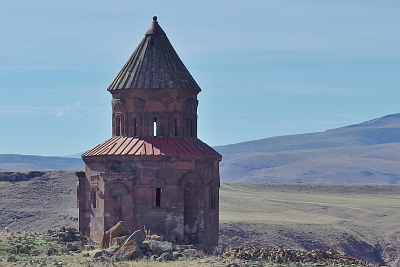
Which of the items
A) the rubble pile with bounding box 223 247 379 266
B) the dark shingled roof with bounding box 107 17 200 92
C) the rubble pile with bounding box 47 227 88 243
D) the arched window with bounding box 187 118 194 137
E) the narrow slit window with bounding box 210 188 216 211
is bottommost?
the rubble pile with bounding box 223 247 379 266

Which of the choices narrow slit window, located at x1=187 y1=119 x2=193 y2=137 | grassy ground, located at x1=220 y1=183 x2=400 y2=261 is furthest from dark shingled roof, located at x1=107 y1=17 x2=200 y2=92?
grassy ground, located at x1=220 y1=183 x2=400 y2=261

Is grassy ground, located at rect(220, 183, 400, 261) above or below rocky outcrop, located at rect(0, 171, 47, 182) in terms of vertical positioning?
below

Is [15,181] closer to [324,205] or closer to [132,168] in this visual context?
[324,205]

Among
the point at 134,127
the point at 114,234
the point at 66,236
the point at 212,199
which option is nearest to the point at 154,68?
the point at 134,127

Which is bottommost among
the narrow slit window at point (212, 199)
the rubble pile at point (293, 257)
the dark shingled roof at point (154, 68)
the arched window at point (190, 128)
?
the rubble pile at point (293, 257)

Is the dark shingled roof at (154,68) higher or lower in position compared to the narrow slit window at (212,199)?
higher

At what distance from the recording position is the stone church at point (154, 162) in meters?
37.4

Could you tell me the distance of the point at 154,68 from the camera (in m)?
38.9

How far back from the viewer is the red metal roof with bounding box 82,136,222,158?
37594 millimetres

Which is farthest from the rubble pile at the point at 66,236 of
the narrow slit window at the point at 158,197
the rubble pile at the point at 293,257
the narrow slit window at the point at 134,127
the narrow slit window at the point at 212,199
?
the rubble pile at the point at 293,257

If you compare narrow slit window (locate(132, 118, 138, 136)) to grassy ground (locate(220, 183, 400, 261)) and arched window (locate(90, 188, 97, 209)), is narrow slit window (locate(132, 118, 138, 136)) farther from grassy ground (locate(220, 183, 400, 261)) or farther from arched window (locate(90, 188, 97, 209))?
grassy ground (locate(220, 183, 400, 261))

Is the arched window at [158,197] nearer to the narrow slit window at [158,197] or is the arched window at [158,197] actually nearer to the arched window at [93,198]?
the narrow slit window at [158,197]

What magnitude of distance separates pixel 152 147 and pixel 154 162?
0.68 m

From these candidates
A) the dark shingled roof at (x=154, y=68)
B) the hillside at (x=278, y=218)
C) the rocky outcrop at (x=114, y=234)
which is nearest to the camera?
the rocky outcrop at (x=114, y=234)
